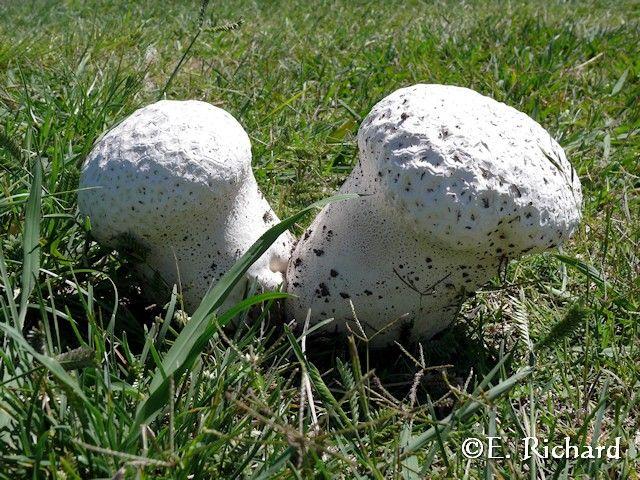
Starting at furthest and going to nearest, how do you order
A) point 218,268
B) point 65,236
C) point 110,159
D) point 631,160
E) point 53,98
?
1. point 631,160
2. point 53,98
3. point 65,236
4. point 218,268
5. point 110,159

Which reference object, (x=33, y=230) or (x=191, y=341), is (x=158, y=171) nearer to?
(x=33, y=230)

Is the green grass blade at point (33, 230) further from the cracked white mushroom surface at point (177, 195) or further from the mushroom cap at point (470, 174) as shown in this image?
the mushroom cap at point (470, 174)

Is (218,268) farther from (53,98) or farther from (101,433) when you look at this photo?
(53,98)

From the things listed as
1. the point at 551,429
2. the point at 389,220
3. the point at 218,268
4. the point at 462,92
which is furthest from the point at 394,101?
the point at 551,429

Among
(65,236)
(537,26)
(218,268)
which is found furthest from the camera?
(537,26)

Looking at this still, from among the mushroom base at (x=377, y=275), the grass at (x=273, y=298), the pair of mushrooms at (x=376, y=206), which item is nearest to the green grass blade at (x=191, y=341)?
the grass at (x=273, y=298)

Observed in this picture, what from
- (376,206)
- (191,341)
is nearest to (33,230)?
(191,341)

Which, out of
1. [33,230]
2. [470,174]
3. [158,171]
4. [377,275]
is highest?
[470,174]
